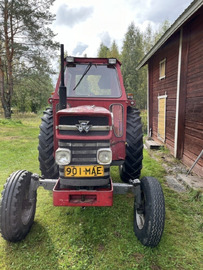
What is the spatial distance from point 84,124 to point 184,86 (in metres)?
4.23

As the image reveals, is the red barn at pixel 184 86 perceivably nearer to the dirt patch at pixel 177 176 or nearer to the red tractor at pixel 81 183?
the dirt patch at pixel 177 176

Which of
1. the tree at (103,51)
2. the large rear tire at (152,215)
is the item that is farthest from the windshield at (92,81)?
the tree at (103,51)

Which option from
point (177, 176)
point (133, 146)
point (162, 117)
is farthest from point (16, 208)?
point (162, 117)

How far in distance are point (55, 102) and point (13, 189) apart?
1.36m

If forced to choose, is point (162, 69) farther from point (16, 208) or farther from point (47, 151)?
point (16, 208)

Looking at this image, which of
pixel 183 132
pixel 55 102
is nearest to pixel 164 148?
pixel 183 132

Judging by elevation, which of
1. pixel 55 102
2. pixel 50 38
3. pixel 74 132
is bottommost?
pixel 74 132

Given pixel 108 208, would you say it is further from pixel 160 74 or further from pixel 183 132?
pixel 160 74

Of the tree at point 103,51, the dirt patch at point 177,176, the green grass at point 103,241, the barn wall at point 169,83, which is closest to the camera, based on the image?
the green grass at point 103,241

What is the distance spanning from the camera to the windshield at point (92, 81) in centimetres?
323

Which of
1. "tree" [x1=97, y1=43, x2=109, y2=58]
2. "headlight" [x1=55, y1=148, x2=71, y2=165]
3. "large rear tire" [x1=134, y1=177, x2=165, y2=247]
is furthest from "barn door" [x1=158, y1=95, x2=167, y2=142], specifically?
"tree" [x1=97, y1=43, x2=109, y2=58]

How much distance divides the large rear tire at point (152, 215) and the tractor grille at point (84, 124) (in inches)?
32.5

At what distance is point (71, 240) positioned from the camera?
7.88ft

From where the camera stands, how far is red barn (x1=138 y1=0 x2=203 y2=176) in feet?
15.0
